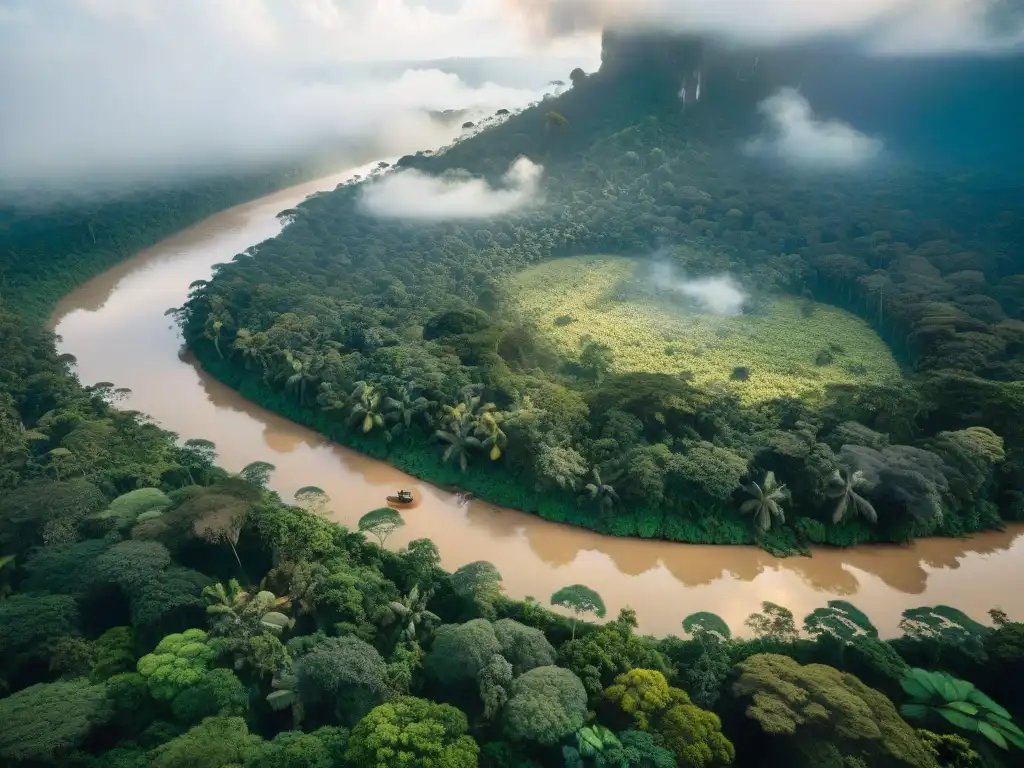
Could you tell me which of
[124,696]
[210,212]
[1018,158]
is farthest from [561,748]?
[1018,158]

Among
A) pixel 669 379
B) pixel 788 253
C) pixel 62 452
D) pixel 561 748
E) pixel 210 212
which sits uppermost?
pixel 210 212

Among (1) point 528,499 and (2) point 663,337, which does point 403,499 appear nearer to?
(1) point 528,499

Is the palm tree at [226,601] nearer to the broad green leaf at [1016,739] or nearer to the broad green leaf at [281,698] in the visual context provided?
the broad green leaf at [281,698]

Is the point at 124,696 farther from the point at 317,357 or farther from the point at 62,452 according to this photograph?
the point at 317,357

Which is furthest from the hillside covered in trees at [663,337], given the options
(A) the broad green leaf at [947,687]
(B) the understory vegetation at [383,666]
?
(A) the broad green leaf at [947,687]

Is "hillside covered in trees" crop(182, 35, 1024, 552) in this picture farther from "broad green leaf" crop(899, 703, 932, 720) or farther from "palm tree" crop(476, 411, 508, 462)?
"broad green leaf" crop(899, 703, 932, 720)
